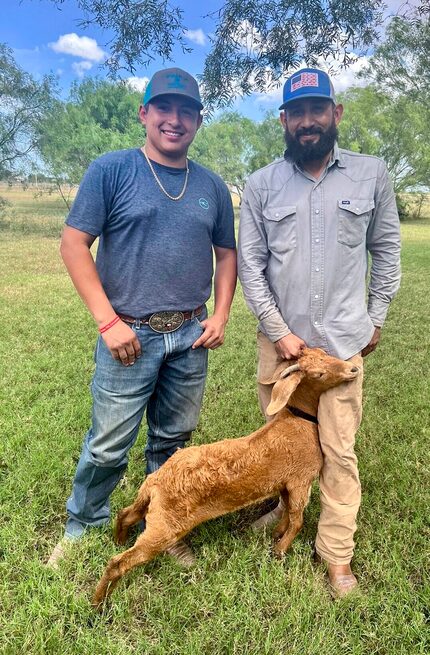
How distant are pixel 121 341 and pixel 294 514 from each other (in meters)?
1.29

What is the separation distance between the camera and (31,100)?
63.2 ft

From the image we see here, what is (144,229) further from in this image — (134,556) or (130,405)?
(134,556)

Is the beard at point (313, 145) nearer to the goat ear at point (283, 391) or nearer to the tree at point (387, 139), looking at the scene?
the goat ear at point (283, 391)

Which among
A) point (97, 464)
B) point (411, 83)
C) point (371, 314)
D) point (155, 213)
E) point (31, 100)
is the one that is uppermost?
point (31, 100)

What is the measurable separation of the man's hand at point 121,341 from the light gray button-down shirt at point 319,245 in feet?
2.25

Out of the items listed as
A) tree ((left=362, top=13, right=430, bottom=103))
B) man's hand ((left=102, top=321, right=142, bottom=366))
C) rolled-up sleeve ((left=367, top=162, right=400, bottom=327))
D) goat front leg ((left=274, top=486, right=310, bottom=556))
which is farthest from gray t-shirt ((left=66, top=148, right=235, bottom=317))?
tree ((left=362, top=13, right=430, bottom=103))

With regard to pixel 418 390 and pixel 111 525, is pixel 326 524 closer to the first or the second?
pixel 111 525

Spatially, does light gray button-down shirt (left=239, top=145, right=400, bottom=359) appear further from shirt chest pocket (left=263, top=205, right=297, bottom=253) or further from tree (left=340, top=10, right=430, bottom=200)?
tree (left=340, top=10, right=430, bottom=200)

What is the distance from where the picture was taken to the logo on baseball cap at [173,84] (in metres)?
2.25

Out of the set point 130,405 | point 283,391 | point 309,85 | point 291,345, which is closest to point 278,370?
point 291,345

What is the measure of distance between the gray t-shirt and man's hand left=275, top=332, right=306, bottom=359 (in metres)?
0.51

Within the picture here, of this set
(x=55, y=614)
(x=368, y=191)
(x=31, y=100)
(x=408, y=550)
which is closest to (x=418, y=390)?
(x=408, y=550)

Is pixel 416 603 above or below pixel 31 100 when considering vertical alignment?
below

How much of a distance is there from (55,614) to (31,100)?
21292 mm
